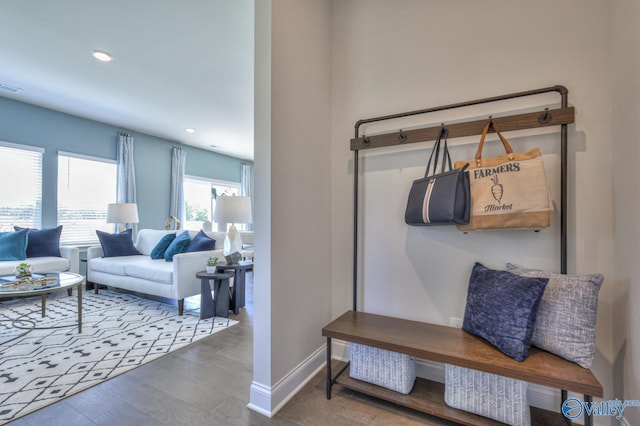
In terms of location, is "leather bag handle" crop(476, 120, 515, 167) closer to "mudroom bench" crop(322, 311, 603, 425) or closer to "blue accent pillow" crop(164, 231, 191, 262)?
"mudroom bench" crop(322, 311, 603, 425)

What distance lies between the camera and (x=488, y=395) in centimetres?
141

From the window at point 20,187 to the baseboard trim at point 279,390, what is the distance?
191 inches

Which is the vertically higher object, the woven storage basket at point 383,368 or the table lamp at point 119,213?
the table lamp at point 119,213

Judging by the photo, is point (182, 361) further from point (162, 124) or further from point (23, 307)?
point (162, 124)

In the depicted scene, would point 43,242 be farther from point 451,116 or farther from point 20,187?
point 451,116

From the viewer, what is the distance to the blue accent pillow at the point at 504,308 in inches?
50.6

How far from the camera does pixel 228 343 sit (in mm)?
2506

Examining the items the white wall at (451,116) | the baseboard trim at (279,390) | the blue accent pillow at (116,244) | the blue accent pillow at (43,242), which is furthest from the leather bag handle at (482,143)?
the blue accent pillow at (43,242)

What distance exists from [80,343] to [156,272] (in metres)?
0.99

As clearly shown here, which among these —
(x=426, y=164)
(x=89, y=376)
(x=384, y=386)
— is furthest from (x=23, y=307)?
(x=426, y=164)

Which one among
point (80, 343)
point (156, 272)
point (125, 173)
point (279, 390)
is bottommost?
point (80, 343)

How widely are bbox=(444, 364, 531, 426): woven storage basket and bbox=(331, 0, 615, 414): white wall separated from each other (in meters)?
0.37

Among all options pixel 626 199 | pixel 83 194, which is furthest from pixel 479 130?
pixel 83 194

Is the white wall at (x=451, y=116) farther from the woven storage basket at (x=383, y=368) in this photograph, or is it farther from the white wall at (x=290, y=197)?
the woven storage basket at (x=383, y=368)
